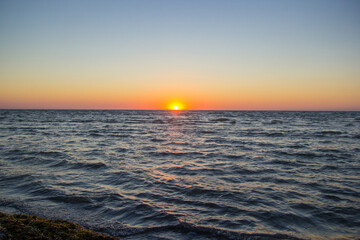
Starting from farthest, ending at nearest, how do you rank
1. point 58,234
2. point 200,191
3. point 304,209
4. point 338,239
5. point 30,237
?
point 200,191, point 304,209, point 338,239, point 58,234, point 30,237

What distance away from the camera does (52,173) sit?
950cm

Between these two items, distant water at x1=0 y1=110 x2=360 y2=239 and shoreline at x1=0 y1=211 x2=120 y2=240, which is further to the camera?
distant water at x1=0 y1=110 x2=360 y2=239

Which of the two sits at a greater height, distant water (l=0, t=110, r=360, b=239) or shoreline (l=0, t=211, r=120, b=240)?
shoreline (l=0, t=211, r=120, b=240)

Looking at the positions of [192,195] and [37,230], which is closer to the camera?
[37,230]

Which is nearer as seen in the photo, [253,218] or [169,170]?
[253,218]

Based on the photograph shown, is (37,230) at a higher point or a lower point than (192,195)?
higher

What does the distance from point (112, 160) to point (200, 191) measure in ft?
20.8

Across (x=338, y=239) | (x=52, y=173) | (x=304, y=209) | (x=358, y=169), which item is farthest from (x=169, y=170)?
(x=358, y=169)

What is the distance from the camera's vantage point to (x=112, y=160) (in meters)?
12.2

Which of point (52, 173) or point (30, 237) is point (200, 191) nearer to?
point (30, 237)

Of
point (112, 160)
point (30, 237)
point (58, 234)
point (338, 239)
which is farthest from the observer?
point (112, 160)

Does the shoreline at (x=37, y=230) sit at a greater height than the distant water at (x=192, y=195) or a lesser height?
greater

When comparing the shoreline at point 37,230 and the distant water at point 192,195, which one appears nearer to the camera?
the shoreline at point 37,230

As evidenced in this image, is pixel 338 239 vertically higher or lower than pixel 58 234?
lower
